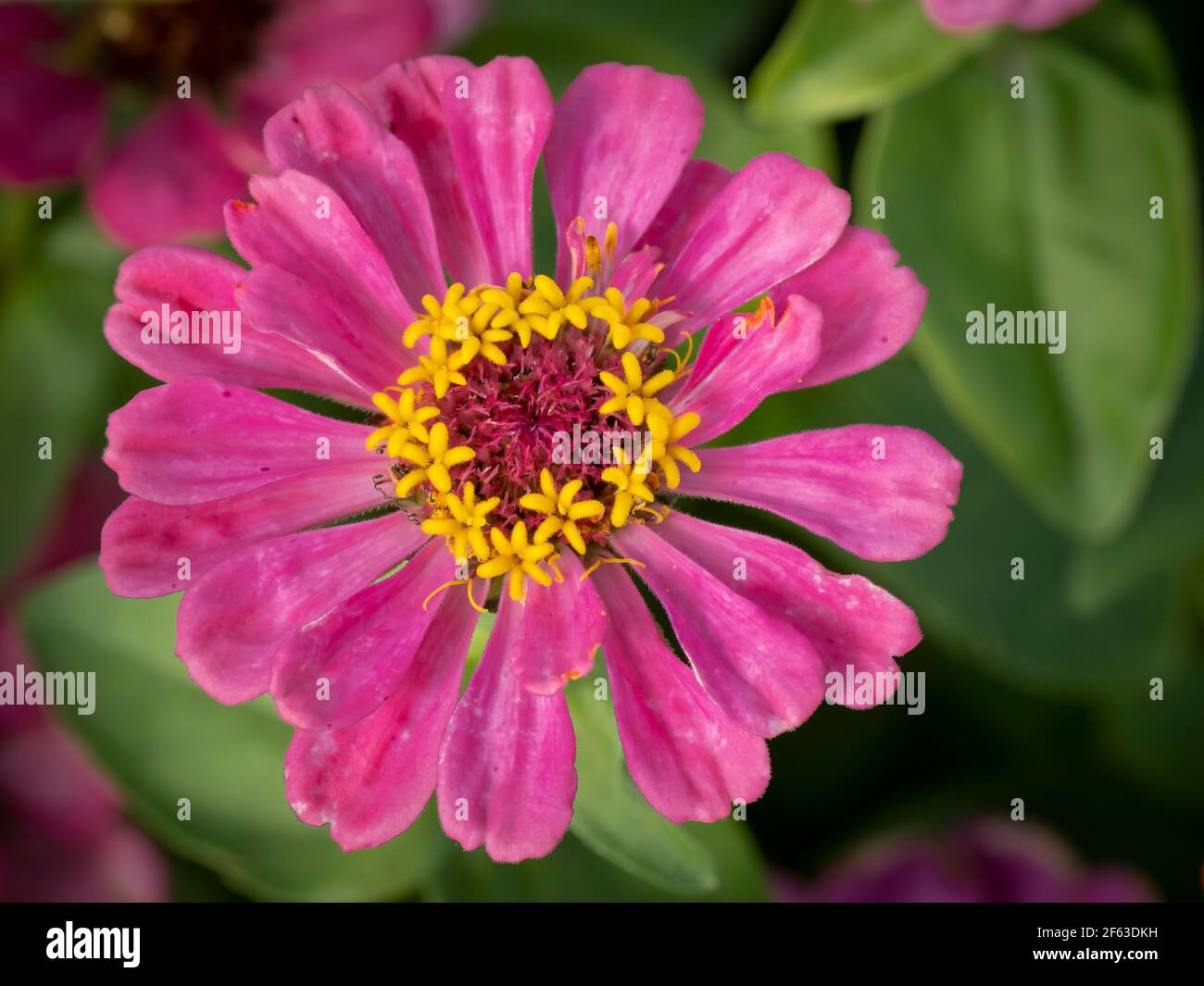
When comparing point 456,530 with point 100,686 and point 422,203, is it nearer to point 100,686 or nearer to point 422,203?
point 422,203

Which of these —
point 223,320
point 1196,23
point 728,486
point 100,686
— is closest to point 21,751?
point 100,686

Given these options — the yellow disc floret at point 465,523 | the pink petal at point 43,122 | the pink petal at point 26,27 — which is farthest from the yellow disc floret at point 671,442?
the pink petal at point 26,27

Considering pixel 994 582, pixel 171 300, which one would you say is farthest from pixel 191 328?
pixel 994 582

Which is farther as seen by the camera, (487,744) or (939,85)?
(939,85)

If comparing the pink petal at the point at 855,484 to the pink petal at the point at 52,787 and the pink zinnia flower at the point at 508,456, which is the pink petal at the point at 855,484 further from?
the pink petal at the point at 52,787

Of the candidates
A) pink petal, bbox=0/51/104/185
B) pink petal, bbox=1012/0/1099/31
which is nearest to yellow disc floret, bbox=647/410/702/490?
pink petal, bbox=1012/0/1099/31
